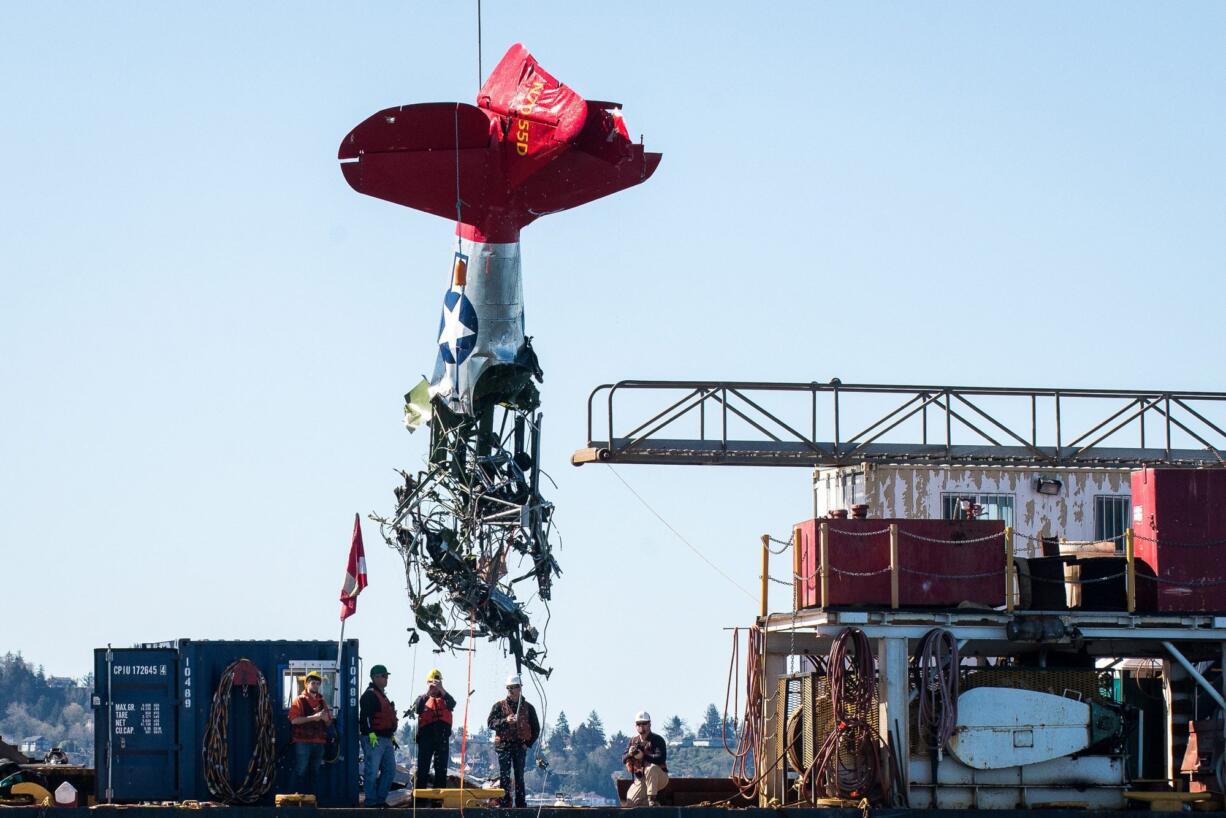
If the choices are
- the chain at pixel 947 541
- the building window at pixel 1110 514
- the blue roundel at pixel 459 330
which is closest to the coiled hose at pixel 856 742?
the chain at pixel 947 541

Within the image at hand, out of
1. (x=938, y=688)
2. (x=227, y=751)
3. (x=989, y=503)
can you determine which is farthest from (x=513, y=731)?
(x=989, y=503)

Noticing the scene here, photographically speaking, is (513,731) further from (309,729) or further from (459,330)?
(459,330)

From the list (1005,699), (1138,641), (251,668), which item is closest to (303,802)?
(251,668)

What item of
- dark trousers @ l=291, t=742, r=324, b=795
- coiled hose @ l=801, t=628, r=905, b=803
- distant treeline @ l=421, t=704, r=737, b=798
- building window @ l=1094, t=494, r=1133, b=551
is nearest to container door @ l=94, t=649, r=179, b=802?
dark trousers @ l=291, t=742, r=324, b=795

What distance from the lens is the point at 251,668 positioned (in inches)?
1367

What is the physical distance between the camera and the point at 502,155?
133 feet

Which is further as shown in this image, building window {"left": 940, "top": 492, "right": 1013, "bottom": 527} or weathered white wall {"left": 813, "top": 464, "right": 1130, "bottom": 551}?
building window {"left": 940, "top": 492, "right": 1013, "bottom": 527}

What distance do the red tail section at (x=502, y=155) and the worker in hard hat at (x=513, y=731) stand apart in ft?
30.6

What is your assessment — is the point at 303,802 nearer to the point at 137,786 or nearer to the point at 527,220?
the point at 137,786

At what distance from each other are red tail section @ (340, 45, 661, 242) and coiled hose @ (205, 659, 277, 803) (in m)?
9.78

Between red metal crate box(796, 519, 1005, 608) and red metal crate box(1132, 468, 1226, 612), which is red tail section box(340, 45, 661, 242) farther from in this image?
red metal crate box(1132, 468, 1226, 612)

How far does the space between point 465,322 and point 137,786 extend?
10.4m

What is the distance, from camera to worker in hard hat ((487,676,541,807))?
35.2m

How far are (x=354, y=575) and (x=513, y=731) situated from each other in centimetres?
357
